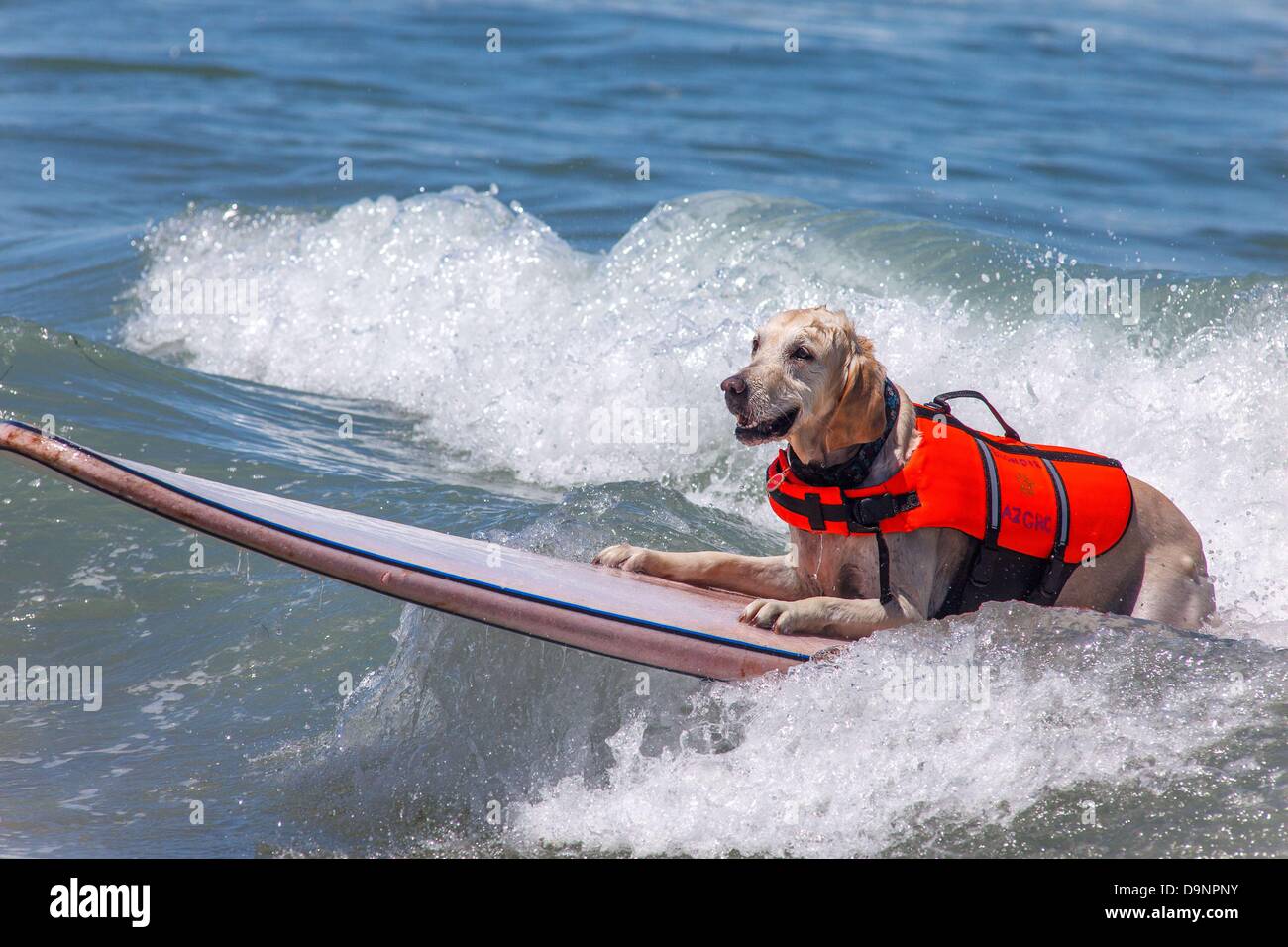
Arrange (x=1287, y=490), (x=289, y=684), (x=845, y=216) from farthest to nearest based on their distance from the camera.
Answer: (x=845, y=216), (x=1287, y=490), (x=289, y=684)

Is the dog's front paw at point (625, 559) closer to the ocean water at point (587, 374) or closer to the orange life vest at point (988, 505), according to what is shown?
the ocean water at point (587, 374)

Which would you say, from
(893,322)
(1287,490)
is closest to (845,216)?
(893,322)

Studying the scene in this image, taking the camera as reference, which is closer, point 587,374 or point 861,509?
point 861,509

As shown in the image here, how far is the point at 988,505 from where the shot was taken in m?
4.31

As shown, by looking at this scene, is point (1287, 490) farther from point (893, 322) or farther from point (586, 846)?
point (586, 846)

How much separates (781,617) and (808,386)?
0.72 meters

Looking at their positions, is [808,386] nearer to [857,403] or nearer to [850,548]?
[857,403]

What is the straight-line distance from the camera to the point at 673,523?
643 centimetres

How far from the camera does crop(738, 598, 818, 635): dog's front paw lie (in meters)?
4.20

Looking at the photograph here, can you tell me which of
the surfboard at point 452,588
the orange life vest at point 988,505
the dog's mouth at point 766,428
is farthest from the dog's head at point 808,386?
the surfboard at point 452,588

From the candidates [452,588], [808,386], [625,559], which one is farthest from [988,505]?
[452,588]

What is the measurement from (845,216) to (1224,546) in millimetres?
4802

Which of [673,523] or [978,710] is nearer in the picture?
[978,710]
